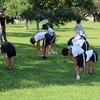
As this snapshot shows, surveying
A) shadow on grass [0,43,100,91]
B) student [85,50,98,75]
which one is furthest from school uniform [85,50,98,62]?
shadow on grass [0,43,100,91]

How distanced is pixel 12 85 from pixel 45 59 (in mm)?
5593

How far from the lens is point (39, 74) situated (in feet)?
37.2

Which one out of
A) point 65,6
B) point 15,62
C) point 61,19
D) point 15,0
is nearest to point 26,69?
point 15,62

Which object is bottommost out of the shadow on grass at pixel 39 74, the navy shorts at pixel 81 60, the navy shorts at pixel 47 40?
the shadow on grass at pixel 39 74

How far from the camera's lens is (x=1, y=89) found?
28.8 feet

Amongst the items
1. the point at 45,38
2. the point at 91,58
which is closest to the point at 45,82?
the point at 91,58

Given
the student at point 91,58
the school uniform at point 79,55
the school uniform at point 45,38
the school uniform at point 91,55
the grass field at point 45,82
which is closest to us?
the grass field at point 45,82

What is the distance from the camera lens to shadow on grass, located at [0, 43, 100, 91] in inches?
385

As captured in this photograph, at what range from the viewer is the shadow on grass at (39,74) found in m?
9.77

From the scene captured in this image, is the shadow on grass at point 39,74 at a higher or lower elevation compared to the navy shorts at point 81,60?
lower

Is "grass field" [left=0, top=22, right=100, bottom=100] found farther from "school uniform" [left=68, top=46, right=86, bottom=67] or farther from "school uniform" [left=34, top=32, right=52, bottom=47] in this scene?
"school uniform" [left=34, top=32, right=52, bottom=47]

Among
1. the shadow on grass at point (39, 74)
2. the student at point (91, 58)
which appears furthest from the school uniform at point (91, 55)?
the shadow on grass at point (39, 74)

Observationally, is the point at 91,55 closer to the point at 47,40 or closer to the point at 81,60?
the point at 81,60

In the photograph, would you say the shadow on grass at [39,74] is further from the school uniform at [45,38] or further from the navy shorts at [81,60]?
the school uniform at [45,38]
